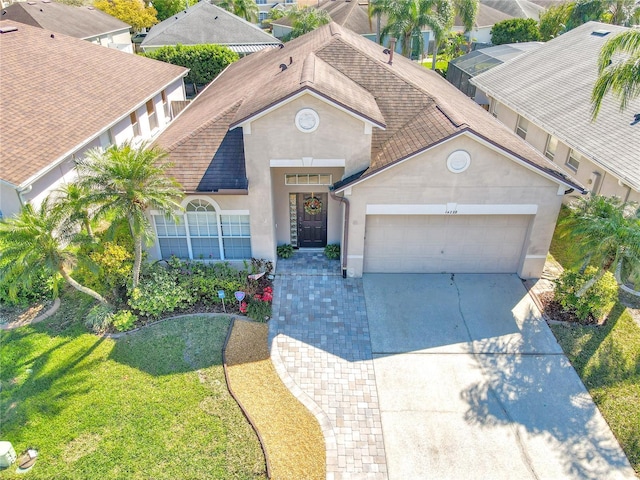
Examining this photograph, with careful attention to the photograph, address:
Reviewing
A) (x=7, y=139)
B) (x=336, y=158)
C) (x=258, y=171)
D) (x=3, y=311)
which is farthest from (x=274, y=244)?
(x=7, y=139)

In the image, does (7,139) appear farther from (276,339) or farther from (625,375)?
(625,375)

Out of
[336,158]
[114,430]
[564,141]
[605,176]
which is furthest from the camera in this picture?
[564,141]

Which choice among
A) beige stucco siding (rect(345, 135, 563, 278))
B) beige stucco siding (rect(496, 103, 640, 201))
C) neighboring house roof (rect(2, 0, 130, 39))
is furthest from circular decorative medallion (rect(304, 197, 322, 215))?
neighboring house roof (rect(2, 0, 130, 39))

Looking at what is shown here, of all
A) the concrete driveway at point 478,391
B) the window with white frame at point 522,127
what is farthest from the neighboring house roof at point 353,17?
the concrete driveway at point 478,391

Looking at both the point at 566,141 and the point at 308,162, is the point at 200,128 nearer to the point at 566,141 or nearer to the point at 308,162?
the point at 308,162

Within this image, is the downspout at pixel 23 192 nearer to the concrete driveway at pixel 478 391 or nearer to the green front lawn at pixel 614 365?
the concrete driveway at pixel 478 391

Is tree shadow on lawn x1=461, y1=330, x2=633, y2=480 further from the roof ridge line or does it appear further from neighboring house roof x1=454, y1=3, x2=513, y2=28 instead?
neighboring house roof x1=454, y1=3, x2=513, y2=28
